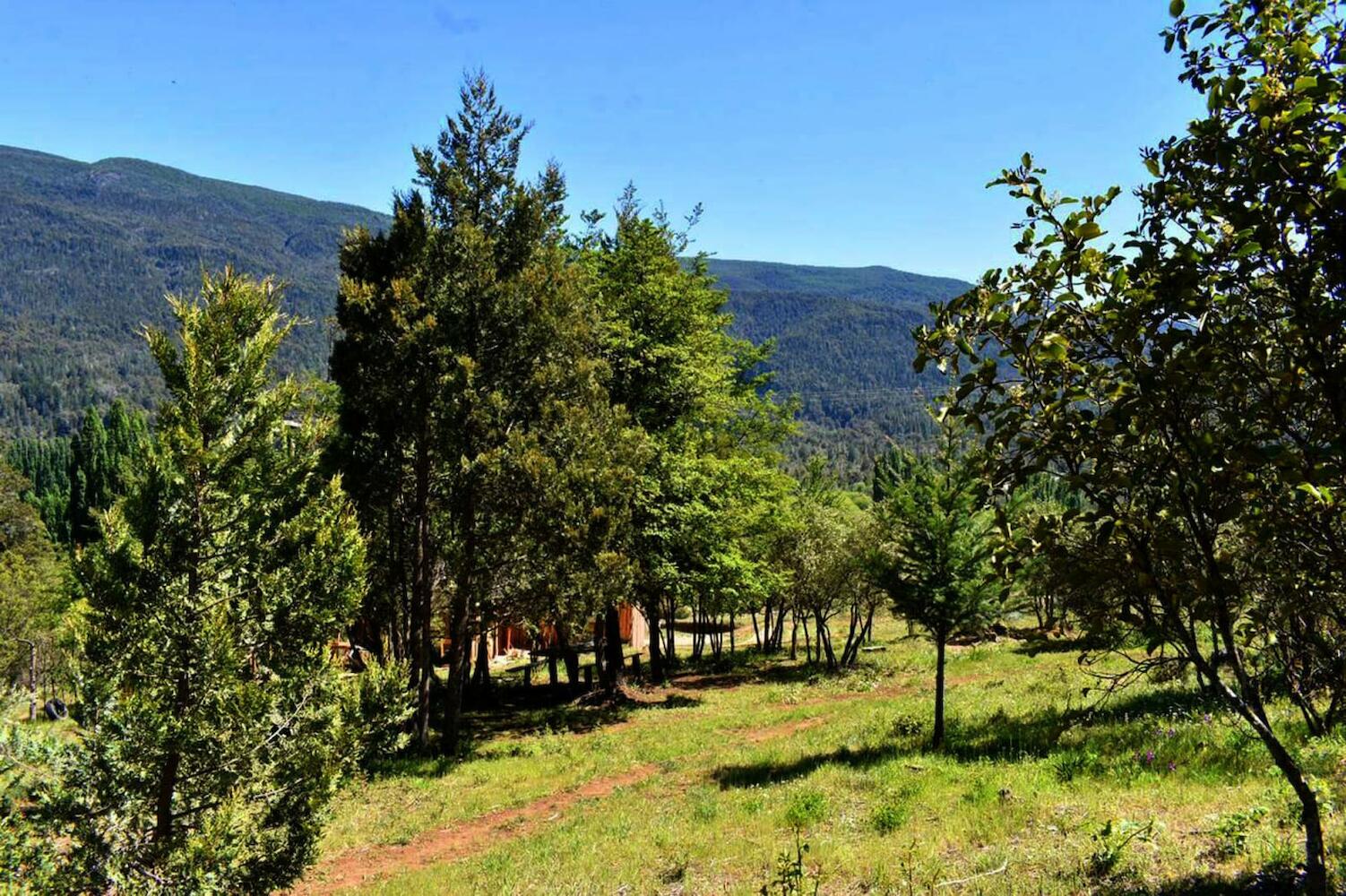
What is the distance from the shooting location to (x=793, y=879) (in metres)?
8.44

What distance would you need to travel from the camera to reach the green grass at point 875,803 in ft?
25.3

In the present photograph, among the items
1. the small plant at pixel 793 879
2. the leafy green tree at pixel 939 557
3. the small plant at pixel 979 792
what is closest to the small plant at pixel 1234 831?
the small plant at pixel 979 792

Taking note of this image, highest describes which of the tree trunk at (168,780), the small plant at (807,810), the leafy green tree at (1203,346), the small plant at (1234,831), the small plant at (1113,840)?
the leafy green tree at (1203,346)

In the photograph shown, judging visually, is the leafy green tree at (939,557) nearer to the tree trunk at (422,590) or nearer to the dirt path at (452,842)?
the dirt path at (452,842)

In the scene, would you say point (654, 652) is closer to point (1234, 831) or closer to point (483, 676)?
point (483, 676)

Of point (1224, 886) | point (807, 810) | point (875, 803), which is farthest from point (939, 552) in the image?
point (1224, 886)

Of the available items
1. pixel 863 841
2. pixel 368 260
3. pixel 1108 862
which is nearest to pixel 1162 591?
pixel 1108 862

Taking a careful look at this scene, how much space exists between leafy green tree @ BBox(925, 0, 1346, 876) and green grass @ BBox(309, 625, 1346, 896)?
226 centimetres

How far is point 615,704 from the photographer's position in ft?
86.8

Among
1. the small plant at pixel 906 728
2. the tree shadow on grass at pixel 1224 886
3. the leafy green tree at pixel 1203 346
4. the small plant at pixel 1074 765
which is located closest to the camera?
the leafy green tree at pixel 1203 346

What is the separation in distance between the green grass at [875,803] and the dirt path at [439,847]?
117 mm

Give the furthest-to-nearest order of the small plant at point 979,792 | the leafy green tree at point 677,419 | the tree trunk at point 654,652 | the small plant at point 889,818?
the tree trunk at point 654,652 < the leafy green tree at point 677,419 < the small plant at point 979,792 < the small plant at point 889,818

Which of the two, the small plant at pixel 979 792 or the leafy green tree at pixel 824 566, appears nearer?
the small plant at pixel 979 792

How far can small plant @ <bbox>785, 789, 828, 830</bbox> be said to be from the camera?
11.2m
